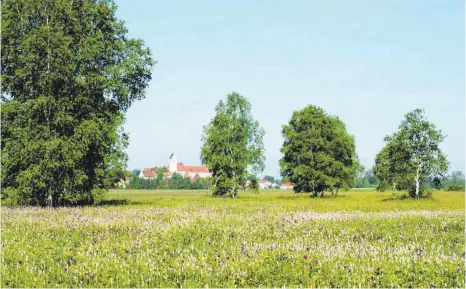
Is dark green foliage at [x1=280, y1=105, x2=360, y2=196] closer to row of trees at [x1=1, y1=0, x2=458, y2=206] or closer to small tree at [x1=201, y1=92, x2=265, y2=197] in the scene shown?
small tree at [x1=201, y1=92, x2=265, y2=197]

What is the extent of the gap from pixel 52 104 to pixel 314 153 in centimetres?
Result: 4466

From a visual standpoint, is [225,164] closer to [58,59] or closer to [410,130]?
[410,130]

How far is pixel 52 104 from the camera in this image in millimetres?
26125

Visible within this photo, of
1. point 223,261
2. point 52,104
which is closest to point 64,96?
point 52,104

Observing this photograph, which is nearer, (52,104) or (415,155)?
(52,104)

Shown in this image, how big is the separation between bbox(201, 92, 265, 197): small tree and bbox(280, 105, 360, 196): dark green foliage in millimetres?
5564

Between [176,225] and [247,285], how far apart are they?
6793 millimetres

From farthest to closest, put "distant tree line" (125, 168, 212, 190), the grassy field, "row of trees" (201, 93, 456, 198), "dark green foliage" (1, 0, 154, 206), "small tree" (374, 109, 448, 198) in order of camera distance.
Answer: "distant tree line" (125, 168, 212, 190) → "row of trees" (201, 93, 456, 198) → "small tree" (374, 109, 448, 198) → "dark green foliage" (1, 0, 154, 206) → the grassy field

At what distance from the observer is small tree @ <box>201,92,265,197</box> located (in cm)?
6134

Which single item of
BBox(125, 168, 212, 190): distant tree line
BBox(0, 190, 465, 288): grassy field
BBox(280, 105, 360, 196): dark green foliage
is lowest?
BBox(125, 168, 212, 190): distant tree line

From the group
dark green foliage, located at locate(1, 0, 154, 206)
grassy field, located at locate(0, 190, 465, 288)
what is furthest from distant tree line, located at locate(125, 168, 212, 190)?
grassy field, located at locate(0, 190, 465, 288)

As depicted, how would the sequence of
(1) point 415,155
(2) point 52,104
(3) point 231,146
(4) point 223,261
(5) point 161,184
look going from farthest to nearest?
(5) point 161,184
(3) point 231,146
(1) point 415,155
(2) point 52,104
(4) point 223,261

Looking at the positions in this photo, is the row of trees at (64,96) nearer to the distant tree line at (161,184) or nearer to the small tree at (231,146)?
the small tree at (231,146)

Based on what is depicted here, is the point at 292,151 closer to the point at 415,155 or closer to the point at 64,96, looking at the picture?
the point at 415,155
